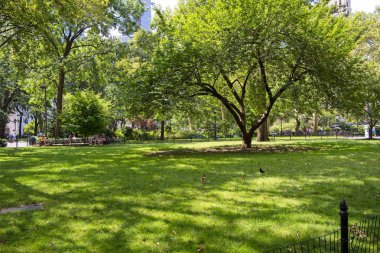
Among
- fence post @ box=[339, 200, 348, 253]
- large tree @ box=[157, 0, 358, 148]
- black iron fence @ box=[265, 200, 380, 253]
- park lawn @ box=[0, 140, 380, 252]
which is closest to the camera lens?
fence post @ box=[339, 200, 348, 253]

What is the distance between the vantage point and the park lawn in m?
5.42

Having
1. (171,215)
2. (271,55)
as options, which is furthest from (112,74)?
(171,215)

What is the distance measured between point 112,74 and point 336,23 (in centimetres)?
2096

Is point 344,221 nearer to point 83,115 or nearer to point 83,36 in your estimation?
point 83,115

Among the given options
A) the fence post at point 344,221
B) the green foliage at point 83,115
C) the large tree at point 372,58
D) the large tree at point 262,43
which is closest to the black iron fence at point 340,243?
the fence post at point 344,221

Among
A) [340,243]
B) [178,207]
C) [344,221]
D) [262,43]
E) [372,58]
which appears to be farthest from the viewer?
[372,58]

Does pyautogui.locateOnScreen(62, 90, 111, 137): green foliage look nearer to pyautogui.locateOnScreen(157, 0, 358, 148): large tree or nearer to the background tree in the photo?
the background tree

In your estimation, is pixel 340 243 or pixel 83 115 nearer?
pixel 340 243

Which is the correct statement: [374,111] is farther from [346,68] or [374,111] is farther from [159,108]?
[159,108]

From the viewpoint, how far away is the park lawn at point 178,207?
5.42 meters

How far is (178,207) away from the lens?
282 inches

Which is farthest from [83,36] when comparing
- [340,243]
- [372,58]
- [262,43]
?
[340,243]

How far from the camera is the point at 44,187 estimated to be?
922cm

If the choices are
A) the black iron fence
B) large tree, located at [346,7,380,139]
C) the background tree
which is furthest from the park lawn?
large tree, located at [346,7,380,139]
